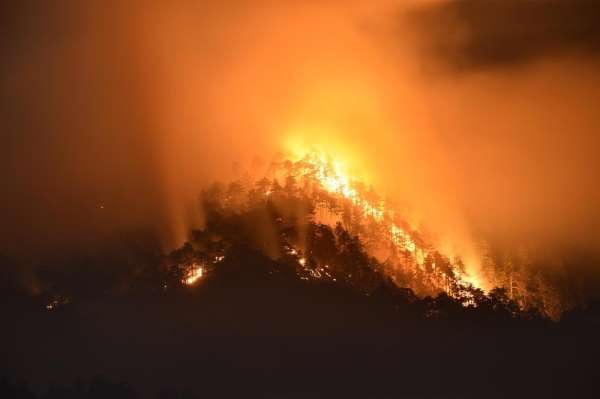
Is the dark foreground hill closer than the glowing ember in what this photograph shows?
Yes

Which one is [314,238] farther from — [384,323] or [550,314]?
[550,314]

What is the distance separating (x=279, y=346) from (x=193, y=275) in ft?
15.9

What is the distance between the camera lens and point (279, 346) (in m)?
30.7

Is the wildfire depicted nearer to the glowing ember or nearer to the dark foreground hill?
the dark foreground hill

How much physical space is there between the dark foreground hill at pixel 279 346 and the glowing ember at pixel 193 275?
33cm

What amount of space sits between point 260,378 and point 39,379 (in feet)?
20.4

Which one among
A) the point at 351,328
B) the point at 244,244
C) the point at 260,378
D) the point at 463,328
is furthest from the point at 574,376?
the point at 244,244

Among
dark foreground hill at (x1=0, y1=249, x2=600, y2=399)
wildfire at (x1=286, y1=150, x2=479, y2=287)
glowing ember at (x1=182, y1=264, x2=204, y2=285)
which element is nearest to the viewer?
dark foreground hill at (x1=0, y1=249, x2=600, y2=399)

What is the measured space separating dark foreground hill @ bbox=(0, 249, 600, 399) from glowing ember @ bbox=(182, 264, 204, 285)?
0.33 metres

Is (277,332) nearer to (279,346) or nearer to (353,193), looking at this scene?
(279,346)

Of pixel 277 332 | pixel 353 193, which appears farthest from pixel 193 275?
pixel 353 193

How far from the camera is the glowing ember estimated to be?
3403 centimetres

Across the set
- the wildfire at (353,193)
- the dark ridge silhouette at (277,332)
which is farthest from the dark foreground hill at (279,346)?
the wildfire at (353,193)

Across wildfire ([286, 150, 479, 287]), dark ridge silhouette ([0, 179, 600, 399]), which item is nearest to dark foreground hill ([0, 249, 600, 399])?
dark ridge silhouette ([0, 179, 600, 399])
